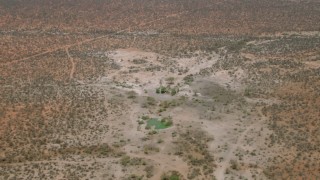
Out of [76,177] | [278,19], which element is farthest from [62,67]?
[278,19]

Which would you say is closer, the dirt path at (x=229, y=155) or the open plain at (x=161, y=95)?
the dirt path at (x=229, y=155)

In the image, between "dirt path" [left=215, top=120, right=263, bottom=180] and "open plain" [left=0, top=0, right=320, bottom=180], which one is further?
"open plain" [left=0, top=0, right=320, bottom=180]

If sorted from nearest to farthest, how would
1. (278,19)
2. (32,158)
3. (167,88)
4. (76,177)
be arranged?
(76,177), (32,158), (167,88), (278,19)

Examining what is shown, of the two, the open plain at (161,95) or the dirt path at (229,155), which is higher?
the open plain at (161,95)

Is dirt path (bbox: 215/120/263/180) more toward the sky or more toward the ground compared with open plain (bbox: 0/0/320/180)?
more toward the ground

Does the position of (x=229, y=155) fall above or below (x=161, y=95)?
below

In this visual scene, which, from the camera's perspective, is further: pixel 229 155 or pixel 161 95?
pixel 161 95

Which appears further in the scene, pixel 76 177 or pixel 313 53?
pixel 313 53

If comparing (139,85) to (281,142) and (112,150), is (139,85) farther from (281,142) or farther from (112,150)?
(281,142)
